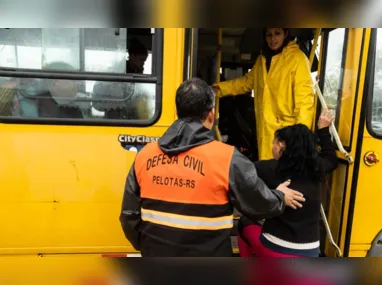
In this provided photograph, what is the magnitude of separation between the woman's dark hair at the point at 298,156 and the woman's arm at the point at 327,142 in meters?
0.39

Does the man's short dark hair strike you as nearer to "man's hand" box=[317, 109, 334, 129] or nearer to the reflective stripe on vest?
the reflective stripe on vest

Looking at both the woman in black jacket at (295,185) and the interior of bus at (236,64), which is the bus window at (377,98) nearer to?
the interior of bus at (236,64)

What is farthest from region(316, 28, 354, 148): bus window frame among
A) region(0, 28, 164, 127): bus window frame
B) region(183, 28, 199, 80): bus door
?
region(0, 28, 164, 127): bus window frame

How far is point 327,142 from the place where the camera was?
2605 mm

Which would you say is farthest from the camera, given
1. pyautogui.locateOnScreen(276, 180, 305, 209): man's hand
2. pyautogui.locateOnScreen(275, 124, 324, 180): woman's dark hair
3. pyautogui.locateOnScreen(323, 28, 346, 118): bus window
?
pyautogui.locateOnScreen(323, 28, 346, 118): bus window

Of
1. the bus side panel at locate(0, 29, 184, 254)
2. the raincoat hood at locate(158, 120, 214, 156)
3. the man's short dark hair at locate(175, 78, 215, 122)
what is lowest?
the bus side panel at locate(0, 29, 184, 254)

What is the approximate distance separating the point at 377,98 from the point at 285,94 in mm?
659

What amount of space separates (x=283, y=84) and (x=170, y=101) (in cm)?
94

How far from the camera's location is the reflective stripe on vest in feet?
5.28

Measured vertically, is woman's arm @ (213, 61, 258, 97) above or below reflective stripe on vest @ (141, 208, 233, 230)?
above

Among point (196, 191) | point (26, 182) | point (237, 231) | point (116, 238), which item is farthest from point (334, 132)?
point (26, 182)

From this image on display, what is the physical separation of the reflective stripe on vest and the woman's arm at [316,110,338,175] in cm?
120

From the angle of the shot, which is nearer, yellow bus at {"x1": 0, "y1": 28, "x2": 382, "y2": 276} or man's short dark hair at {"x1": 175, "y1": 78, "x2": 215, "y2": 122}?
man's short dark hair at {"x1": 175, "y1": 78, "x2": 215, "y2": 122}

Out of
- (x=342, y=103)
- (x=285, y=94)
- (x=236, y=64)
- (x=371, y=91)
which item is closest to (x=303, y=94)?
(x=285, y=94)
